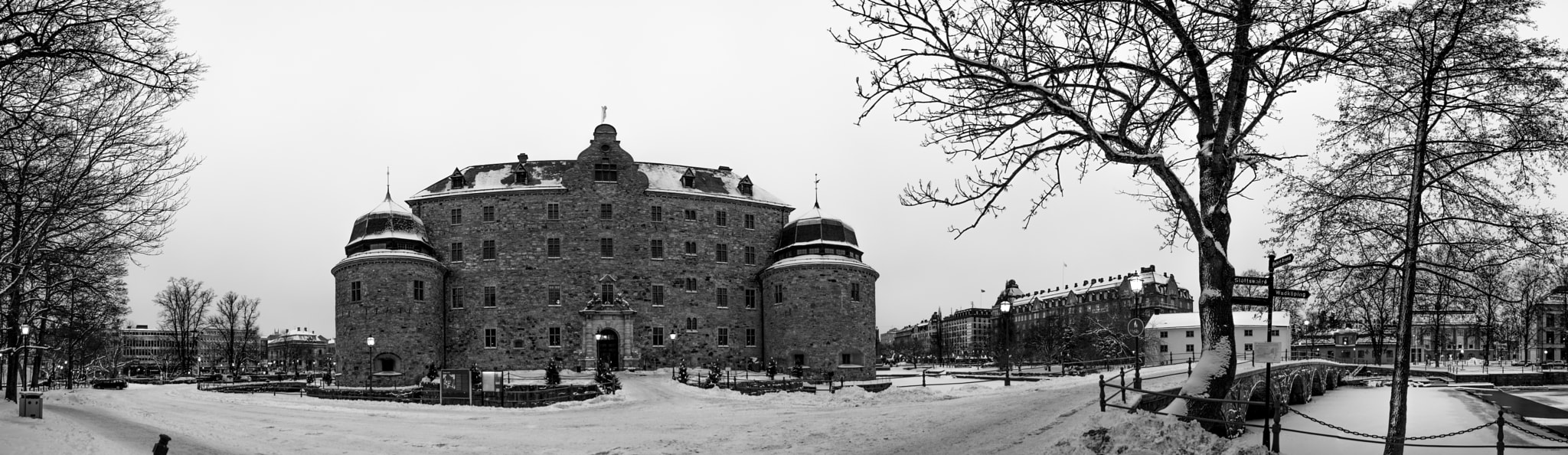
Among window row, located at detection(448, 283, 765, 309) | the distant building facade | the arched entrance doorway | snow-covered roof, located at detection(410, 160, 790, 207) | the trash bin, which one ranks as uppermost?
snow-covered roof, located at detection(410, 160, 790, 207)

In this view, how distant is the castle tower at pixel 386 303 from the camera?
5075 cm

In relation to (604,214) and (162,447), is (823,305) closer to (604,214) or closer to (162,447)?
(604,214)

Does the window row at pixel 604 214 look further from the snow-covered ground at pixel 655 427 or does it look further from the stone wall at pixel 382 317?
the snow-covered ground at pixel 655 427

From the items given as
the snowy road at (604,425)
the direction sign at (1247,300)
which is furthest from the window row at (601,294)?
the direction sign at (1247,300)

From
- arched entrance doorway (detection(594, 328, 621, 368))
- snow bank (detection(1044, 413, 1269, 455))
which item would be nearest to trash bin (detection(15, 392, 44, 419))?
snow bank (detection(1044, 413, 1269, 455))

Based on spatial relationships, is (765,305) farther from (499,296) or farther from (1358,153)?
(1358,153)

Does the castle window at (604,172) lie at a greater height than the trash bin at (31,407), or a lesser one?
greater

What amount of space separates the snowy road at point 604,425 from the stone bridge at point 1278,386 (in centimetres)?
147

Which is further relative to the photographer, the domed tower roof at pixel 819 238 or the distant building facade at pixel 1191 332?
the distant building facade at pixel 1191 332

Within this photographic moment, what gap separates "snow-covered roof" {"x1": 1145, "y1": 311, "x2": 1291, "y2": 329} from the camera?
88575mm

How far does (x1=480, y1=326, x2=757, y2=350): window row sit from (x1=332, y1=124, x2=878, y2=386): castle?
0.21 feet

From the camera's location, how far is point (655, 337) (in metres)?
56.5

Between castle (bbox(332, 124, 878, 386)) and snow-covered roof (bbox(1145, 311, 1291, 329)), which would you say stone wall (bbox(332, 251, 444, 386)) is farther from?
snow-covered roof (bbox(1145, 311, 1291, 329))

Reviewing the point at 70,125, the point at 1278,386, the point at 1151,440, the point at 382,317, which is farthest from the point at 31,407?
the point at 1278,386
